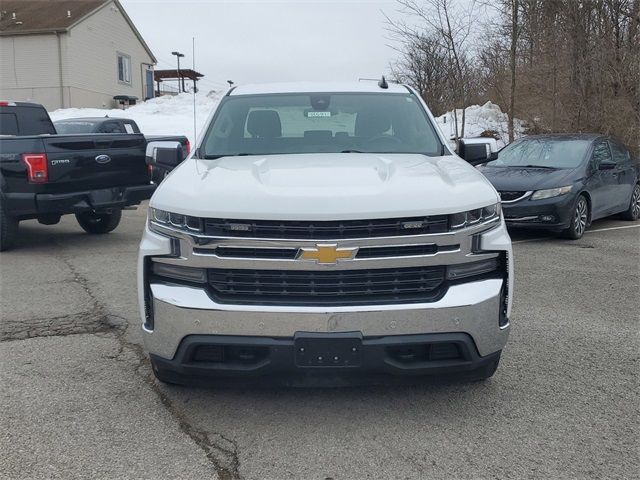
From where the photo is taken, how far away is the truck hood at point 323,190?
3.20 m

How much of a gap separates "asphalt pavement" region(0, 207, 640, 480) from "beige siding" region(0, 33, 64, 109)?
1190 inches

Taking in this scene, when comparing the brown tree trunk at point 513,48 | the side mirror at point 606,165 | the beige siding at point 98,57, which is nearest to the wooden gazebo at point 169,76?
the beige siding at point 98,57

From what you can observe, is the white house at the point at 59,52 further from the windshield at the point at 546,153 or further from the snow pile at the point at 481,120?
the windshield at the point at 546,153

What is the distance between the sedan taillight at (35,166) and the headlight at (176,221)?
211 inches

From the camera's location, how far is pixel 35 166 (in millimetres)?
8133

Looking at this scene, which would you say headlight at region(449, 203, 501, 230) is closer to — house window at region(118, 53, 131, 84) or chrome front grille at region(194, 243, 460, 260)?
chrome front grille at region(194, 243, 460, 260)

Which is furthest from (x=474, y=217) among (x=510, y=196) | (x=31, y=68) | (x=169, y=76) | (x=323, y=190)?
(x=169, y=76)

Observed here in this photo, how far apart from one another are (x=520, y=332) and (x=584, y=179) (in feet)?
17.3

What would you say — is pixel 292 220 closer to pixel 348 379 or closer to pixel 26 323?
pixel 348 379

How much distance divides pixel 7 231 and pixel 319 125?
5.59 metres

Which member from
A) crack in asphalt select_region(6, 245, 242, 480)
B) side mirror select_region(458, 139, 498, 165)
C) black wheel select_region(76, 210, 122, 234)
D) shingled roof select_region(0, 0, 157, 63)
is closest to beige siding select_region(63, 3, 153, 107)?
shingled roof select_region(0, 0, 157, 63)

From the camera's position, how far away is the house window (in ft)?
122

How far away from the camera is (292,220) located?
125 inches

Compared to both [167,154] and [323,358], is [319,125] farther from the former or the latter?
[323,358]
